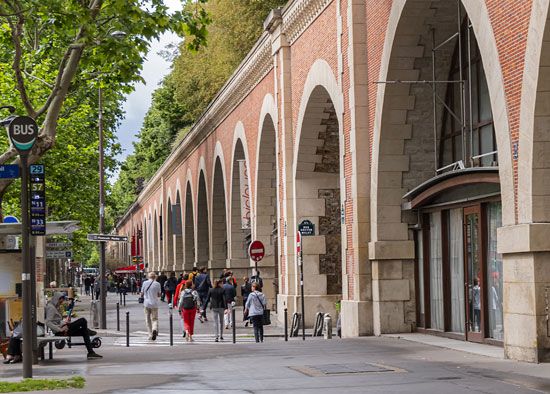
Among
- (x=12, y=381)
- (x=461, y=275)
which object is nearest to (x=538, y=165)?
(x=461, y=275)

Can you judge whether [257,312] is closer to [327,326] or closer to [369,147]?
[327,326]

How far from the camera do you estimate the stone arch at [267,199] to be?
37906mm

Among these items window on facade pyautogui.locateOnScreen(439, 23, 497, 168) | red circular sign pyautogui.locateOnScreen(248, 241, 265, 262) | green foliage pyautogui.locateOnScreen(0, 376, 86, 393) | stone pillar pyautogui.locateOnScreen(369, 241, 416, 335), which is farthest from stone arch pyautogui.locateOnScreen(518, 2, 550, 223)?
red circular sign pyautogui.locateOnScreen(248, 241, 265, 262)

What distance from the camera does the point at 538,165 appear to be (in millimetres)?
15602

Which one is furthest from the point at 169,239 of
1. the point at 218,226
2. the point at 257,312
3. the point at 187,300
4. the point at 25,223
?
the point at 25,223

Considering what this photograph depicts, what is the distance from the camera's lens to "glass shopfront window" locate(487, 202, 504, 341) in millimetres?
19250

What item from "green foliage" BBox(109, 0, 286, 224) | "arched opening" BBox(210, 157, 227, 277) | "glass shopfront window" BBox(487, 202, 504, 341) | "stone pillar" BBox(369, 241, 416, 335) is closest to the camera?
"glass shopfront window" BBox(487, 202, 504, 341)

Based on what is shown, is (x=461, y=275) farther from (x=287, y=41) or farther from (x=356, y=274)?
(x=287, y=41)

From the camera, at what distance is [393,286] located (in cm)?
2377

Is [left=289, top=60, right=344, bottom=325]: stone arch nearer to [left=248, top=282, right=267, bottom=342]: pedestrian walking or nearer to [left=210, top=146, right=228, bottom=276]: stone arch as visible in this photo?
[left=248, top=282, right=267, bottom=342]: pedestrian walking

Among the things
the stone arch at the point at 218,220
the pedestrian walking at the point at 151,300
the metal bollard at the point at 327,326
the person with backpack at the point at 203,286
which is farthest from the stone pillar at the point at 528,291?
the stone arch at the point at 218,220

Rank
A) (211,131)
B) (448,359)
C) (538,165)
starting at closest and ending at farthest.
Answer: (538,165), (448,359), (211,131)

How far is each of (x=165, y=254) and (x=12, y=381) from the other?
210ft

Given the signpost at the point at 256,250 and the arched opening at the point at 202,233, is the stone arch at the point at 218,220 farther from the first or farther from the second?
the signpost at the point at 256,250
